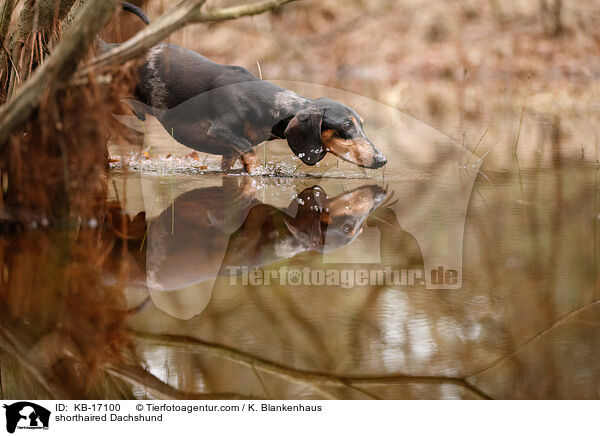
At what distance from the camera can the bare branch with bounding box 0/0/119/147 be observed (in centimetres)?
132

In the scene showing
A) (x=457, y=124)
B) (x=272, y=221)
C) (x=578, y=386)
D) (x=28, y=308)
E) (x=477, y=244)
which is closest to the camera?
(x=578, y=386)

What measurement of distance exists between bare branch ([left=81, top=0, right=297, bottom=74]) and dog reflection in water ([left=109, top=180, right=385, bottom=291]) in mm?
477

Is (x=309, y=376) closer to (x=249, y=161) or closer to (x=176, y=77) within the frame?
(x=249, y=161)

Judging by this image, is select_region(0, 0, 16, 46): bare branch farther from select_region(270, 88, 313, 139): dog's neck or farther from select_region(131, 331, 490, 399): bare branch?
select_region(131, 331, 490, 399): bare branch

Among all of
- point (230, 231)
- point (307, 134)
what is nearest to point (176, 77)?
point (307, 134)

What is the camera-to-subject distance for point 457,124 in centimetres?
367

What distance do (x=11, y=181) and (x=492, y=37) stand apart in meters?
5.14

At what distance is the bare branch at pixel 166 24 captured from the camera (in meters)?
1.36

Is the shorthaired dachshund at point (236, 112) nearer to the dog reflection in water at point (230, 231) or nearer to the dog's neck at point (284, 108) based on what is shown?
the dog's neck at point (284, 108)

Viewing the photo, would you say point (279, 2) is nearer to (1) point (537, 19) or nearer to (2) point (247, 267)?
(2) point (247, 267)

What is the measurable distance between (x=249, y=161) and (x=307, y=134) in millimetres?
294
